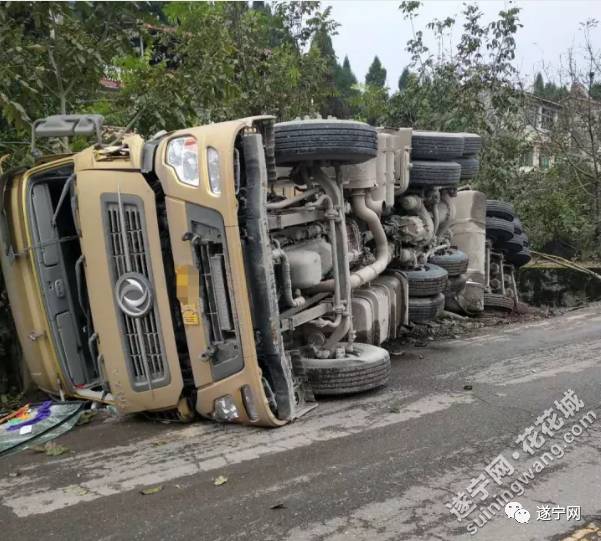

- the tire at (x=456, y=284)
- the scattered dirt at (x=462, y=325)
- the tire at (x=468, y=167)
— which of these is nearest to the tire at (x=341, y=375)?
the scattered dirt at (x=462, y=325)

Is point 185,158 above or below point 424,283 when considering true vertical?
above

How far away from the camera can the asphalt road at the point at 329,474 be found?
2.61 metres

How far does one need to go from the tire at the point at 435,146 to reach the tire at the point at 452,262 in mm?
1142

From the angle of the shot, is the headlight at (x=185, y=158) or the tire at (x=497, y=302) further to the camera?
the tire at (x=497, y=302)

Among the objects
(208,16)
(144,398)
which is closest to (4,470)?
(144,398)

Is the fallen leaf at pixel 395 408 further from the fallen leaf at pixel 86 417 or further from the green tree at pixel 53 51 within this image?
the green tree at pixel 53 51

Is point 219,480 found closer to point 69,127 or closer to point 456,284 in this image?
point 69,127

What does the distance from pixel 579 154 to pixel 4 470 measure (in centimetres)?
1366

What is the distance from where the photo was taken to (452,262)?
711 cm

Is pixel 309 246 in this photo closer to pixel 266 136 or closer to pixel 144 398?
pixel 266 136

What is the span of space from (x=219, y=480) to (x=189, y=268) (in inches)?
44.5

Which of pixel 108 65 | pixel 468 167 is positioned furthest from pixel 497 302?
pixel 108 65

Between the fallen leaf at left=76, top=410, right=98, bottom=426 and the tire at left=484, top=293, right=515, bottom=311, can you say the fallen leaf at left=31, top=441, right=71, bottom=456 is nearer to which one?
the fallen leaf at left=76, top=410, right=98, bottom=426

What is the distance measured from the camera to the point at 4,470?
3297 mm
